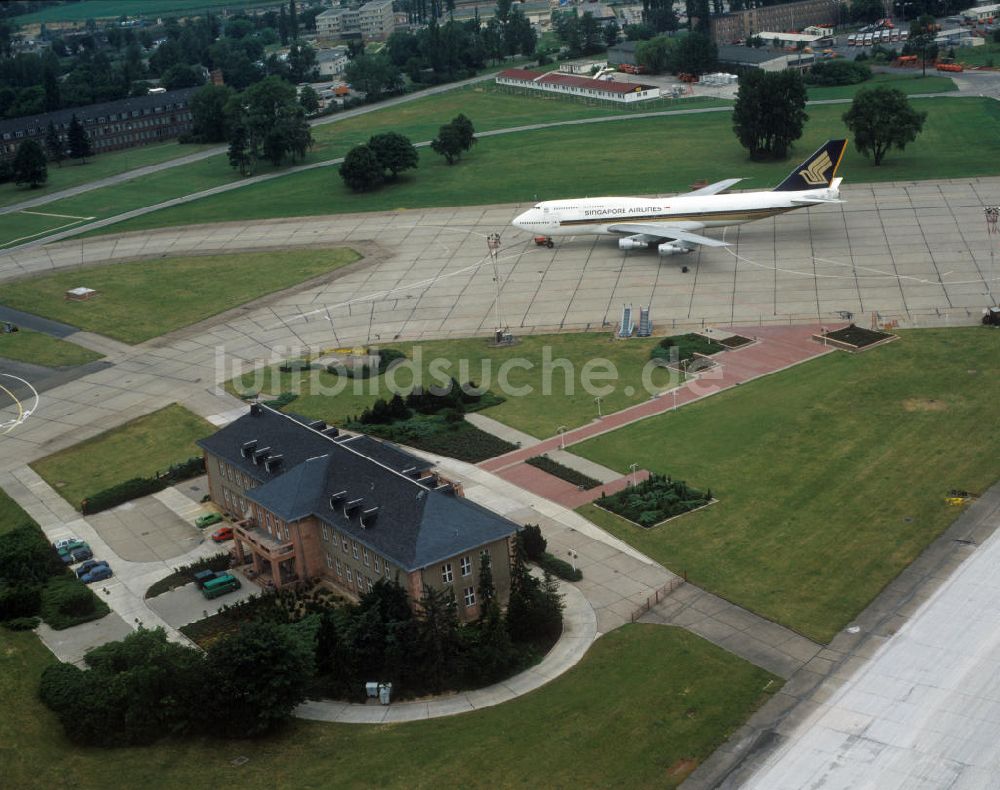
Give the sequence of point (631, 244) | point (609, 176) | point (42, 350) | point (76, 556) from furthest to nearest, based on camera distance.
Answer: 1. point (609, 176)
2. point (631, 244)
3. point (42, 350)
4. point (76, 556)

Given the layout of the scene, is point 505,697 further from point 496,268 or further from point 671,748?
point 496,268

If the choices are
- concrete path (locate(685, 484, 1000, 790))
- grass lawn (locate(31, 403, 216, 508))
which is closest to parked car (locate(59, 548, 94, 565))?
grass lawn (locate(31, 403, 216, 508))

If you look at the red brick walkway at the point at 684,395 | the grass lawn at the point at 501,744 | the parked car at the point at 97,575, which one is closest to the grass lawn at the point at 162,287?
the parked car at the point at 97,575

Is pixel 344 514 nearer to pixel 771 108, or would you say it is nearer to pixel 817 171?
pixel 817 171

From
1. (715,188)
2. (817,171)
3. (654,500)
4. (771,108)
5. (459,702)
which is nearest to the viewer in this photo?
(459,702)

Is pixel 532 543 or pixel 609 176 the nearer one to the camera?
pixel 532 543

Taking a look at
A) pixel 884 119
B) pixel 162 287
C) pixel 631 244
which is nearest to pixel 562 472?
pixel 631 244

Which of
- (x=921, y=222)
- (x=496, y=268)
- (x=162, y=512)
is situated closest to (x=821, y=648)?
(x=162, y=512)

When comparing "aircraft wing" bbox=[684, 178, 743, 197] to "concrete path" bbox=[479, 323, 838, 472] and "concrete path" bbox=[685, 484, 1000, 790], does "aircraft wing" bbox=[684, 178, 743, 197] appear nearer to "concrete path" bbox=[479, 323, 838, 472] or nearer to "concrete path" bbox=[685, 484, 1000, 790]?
"concrete path" bbox=[479, 323, 838, 472]
